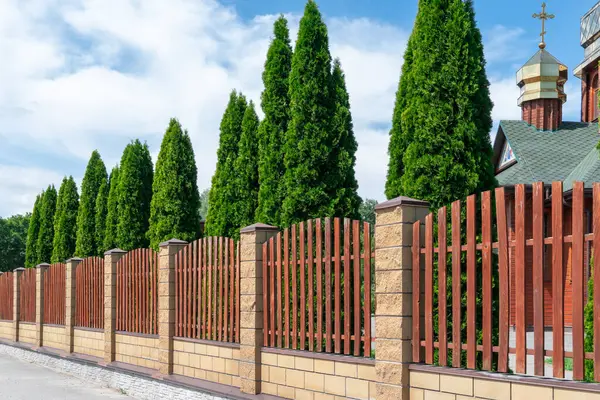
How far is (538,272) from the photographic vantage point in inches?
A: 203

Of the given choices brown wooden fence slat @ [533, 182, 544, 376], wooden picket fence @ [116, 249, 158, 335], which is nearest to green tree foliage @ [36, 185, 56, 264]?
wooden picket fence @ [116, 249, 158, 335]

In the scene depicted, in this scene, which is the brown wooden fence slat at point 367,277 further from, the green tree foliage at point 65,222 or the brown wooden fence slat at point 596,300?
the green tree foliage at point 65,222

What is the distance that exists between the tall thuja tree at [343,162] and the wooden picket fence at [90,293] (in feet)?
19.2

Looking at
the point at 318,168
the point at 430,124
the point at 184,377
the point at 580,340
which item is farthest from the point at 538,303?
the point at 184,377

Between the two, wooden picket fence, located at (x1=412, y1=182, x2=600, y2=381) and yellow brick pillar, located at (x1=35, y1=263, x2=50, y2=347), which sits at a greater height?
wooden picket fence, located at (x1=412, y1=182, x2=600, y2=381)

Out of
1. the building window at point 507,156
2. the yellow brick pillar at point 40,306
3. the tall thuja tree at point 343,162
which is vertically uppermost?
the building window at point 507,156

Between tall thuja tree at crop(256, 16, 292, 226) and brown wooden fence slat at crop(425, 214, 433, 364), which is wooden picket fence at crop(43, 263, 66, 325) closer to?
tall thuja tree at crop(256, 16, 292, 226)

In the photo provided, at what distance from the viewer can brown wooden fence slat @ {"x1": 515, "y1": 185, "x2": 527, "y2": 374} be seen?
5.24m

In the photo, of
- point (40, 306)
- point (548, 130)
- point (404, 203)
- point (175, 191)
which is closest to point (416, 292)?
point (404, 203)

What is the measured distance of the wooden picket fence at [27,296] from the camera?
763 inches

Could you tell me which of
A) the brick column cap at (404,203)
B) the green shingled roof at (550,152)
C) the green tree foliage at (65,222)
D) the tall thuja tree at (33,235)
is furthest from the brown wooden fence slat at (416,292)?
the tall thuja tree at (33,235)

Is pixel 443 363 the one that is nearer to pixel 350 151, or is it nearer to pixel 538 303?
pixel 538 303

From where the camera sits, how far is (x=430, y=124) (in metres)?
8.48

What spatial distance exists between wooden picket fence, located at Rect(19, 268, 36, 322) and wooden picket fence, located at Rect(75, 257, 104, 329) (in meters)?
4.37
